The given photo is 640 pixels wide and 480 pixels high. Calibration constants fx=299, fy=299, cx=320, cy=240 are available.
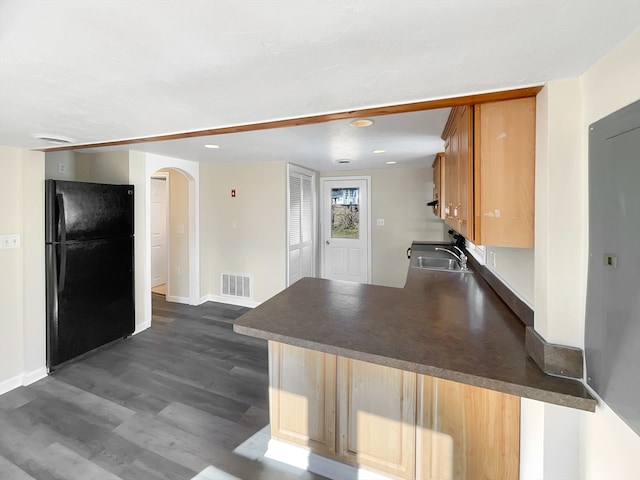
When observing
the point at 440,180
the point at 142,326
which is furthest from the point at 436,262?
the point at 142,326

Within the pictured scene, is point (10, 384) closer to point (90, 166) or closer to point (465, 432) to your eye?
point (90, 166)

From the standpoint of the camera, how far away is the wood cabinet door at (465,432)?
4.27 feet

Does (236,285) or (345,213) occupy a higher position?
(345,213)

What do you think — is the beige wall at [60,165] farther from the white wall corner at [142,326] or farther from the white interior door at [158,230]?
the white interior door at [158,230]

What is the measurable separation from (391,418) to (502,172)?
1275mm

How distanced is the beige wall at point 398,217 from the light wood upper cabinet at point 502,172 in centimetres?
344

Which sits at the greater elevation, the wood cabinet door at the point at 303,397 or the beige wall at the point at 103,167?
the beige wall at the point at 103,167

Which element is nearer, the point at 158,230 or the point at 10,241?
the point at 10,241

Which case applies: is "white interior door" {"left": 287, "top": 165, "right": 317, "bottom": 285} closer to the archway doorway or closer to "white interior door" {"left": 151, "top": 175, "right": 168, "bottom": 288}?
the archway doorway

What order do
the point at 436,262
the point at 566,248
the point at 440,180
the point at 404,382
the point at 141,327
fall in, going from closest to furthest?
the point at 566,248
the point at 404,382
the point at 440,180
the point at 436,262
the point at 141,327

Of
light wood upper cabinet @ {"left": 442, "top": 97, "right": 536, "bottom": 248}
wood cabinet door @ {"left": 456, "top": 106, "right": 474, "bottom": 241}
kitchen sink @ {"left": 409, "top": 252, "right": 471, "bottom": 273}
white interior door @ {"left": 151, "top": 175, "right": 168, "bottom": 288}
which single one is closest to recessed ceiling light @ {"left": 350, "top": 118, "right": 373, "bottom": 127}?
wood cabinet door @ {"left": 456, "top": 106, "right": 474, "bottom": 241}

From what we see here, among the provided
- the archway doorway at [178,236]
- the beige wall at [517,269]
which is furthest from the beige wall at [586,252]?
the archway doorway at [178,236]

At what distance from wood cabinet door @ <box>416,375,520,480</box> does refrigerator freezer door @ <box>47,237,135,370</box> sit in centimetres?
306

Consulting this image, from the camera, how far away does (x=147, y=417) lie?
2104 millimetres
